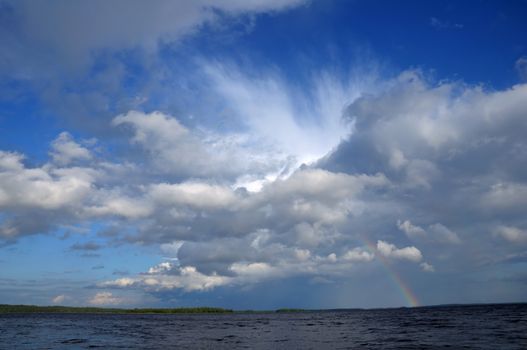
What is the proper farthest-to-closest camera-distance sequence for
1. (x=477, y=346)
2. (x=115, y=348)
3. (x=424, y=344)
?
1. (x=115, y=348)
2. (x=424, y=344)
3. (x=477, y=346)

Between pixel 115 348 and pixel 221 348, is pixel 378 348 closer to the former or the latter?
pixel 221 348

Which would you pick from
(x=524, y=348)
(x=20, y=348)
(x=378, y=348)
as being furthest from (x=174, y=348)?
(x=524, y=348)

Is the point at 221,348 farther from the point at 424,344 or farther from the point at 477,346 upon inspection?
the point at 477,346

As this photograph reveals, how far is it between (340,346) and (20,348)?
123 ft

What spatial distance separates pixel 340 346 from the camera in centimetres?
4966

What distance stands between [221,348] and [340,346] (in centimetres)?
1355

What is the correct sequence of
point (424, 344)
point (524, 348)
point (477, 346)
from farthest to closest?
1. point (424, 344)
2. point (477, 346)
3. point (524, 348)

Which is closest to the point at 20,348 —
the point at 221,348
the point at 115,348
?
the point at 115,348

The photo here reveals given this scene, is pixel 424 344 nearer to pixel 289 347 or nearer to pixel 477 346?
pixel 477 346

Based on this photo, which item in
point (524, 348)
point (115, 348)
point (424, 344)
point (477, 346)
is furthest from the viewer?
point (115, 348)

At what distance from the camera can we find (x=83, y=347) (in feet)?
177

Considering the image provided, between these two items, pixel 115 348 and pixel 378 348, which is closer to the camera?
pixel 378 348

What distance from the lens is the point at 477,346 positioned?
4462 cm

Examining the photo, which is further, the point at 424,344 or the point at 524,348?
the point at 424,344
